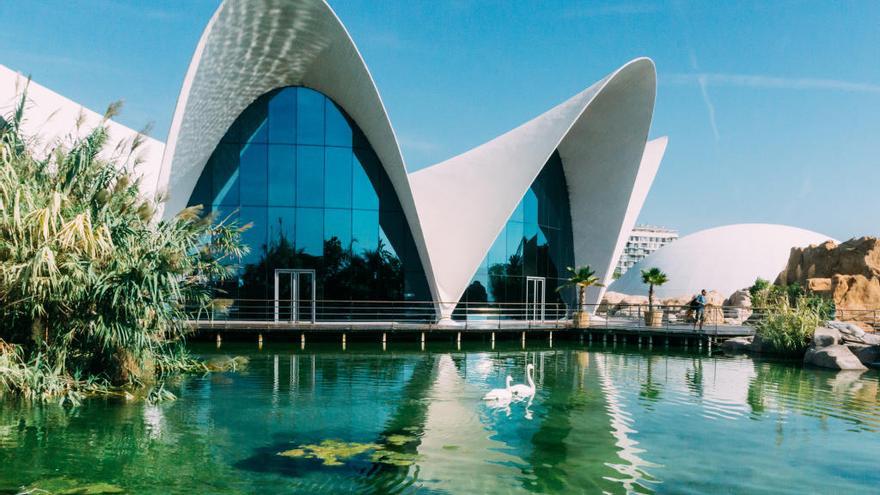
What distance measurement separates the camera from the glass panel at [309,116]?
24.7m

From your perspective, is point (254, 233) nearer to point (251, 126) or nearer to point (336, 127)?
point (251, 126)

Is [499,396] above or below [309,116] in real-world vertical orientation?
below

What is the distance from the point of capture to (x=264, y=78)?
23.5 m

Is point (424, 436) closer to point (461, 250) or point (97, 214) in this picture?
point (97, 214)

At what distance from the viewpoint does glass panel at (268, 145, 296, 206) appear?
79.4 ft

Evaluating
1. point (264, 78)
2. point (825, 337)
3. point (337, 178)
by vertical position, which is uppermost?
point (264, 78)

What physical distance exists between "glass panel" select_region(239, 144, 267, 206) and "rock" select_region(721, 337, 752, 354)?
15.5m

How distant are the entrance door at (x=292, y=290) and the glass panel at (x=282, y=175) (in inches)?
93.9

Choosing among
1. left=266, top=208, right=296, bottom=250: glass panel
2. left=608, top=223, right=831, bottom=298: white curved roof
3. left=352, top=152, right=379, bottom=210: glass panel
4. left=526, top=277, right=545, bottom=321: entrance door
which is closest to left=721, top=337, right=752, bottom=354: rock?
left=526, top=277, right=545, bottom=321: entrance door

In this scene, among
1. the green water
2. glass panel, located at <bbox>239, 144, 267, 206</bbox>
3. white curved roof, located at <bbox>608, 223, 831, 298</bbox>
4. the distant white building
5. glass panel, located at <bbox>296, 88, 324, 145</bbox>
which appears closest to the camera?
the green water

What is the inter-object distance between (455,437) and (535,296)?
62.3 feet

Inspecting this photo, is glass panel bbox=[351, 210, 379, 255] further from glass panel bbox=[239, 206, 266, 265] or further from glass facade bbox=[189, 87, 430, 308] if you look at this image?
glass panel bbox=[239, 206, 266, 265]

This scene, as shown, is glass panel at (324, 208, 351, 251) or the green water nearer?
the green water

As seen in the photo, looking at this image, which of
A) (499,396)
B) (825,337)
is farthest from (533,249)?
(499,396)
